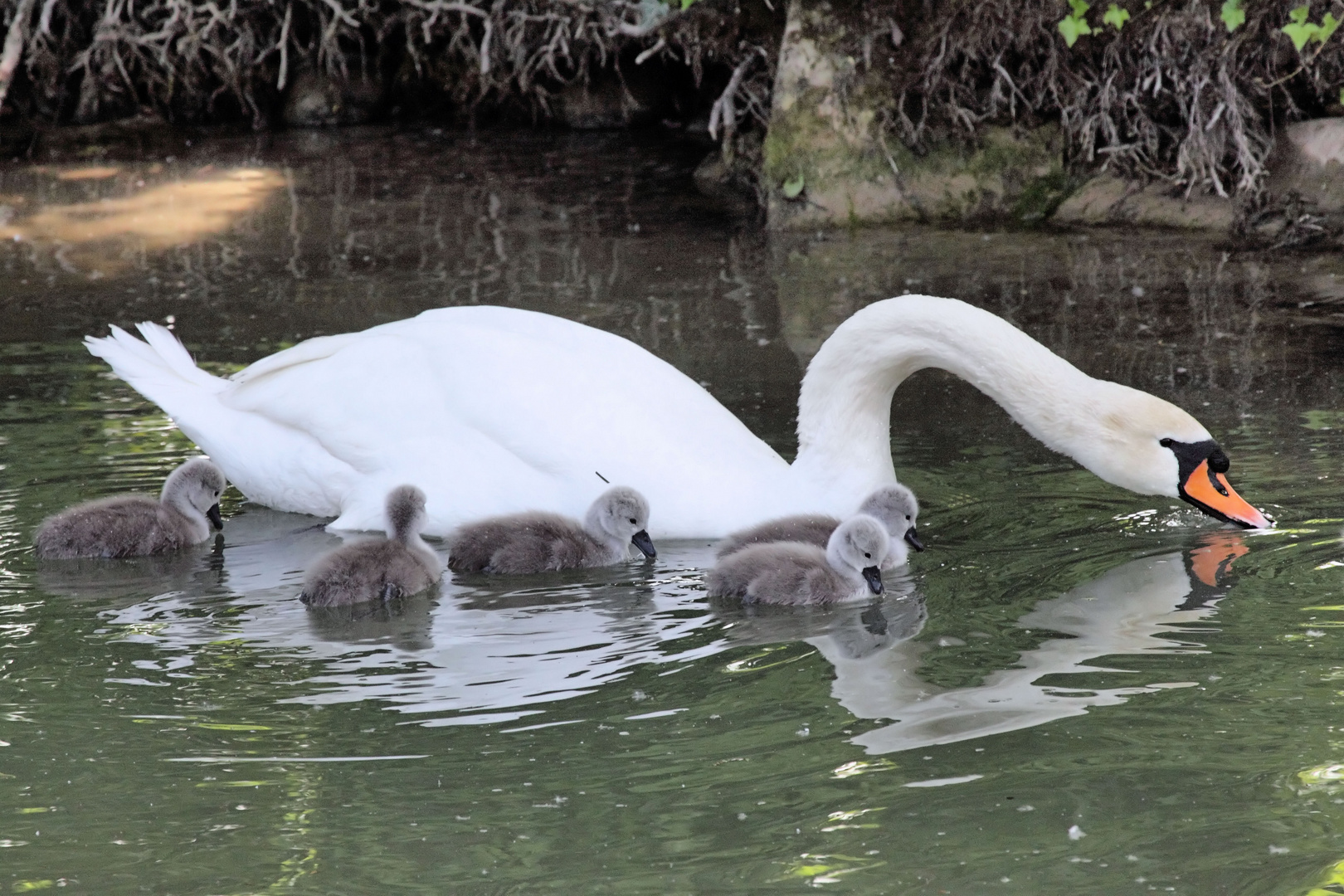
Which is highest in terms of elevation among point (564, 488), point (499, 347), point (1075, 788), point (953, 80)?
point (953, 80)

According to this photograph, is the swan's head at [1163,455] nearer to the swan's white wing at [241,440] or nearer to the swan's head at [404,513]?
the swan's head at [404,513]

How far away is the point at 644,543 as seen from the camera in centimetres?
556

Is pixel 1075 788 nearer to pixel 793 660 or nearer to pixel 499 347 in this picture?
pixel 793 660

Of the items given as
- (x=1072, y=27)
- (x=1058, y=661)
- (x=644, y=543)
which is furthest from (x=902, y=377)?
(x=1072, y=27)

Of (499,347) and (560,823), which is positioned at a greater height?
(499,347)

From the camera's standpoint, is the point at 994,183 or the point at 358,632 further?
the point at 994,183

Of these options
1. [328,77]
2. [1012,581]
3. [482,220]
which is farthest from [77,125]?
[1012,581]

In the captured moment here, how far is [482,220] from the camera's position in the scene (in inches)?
473

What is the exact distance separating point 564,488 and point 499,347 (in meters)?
0.59

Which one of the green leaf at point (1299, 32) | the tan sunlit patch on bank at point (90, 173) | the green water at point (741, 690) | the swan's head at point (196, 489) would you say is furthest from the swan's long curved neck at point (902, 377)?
the tan sunlit patch on bank at point (90, 173)

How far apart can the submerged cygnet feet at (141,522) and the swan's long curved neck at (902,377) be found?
201 cm

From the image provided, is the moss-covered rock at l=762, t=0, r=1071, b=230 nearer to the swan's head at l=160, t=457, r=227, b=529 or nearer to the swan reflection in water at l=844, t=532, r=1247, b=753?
the swan reflection in water at l=844, t=532, r=1247, b=753

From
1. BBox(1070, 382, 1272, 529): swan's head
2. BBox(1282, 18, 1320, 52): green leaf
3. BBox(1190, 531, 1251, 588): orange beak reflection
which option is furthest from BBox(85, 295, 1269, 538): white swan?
BBox(1282, 18, 1320, 52): green leaf

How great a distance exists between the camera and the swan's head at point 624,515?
550cm
